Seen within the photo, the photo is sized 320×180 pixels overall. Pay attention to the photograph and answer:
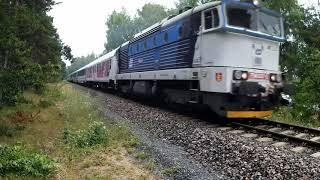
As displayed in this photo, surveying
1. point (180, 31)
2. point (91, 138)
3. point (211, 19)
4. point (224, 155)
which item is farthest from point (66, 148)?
point (180, 31)

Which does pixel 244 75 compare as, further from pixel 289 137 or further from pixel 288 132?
pixel 289 137

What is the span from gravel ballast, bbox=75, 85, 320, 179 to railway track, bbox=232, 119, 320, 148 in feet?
2.48

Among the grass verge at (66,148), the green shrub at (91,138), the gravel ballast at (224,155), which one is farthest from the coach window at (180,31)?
the green shrub at (91,138)

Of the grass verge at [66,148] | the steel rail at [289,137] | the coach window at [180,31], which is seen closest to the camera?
the grass verge at [66,148]

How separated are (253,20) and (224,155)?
5699 mm

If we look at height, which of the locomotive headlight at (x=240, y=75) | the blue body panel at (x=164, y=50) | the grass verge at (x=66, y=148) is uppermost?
the blue body panel at (x=164, y=50)

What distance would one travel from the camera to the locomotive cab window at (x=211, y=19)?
12.4 metres

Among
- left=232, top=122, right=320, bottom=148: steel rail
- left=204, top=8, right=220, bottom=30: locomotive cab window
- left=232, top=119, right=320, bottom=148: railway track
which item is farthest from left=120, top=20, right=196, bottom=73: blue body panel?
left=232, top=122, right=320, bottom=148: steel rail

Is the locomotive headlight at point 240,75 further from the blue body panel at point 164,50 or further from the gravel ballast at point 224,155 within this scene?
the blue body panel at point 164,50

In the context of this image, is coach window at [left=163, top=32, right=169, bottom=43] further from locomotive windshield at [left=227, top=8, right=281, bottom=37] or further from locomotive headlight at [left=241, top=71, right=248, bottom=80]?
locomotive headlight at [left=241, top=71, right=248, bottom=80]

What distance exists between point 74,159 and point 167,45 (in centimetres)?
835

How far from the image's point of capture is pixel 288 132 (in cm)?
1112

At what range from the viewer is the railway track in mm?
9617

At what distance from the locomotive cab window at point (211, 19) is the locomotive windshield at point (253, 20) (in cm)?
34
